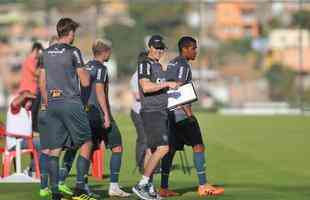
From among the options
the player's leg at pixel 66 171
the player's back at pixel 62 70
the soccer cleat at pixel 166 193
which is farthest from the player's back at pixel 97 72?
the soccer cleat at pixel 166 193

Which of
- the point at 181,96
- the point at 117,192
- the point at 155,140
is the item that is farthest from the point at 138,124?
the point at 155,140

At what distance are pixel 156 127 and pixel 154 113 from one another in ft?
0.51

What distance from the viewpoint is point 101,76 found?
1298 centimetres

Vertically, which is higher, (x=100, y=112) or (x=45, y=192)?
(x=100, y=112)

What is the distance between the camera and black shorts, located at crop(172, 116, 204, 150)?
43.8ft

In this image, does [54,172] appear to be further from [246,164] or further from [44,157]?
[246,164]

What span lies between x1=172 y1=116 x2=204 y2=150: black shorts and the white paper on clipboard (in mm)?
616

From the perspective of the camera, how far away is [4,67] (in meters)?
58.3

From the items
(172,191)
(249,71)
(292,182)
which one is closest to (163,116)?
(172,191)

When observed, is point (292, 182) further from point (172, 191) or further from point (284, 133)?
point (284, 133)

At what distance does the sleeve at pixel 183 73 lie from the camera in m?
13.0

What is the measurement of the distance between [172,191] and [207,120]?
19.5m

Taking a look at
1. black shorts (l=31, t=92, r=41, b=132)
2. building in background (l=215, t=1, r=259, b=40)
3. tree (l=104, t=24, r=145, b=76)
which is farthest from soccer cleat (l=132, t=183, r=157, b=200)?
building in background (l=215, t=1, r=259, b=40)

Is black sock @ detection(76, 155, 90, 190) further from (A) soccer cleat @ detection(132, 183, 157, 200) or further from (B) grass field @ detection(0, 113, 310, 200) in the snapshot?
(B) grass field @ detection(0, 113, 310, 200)
